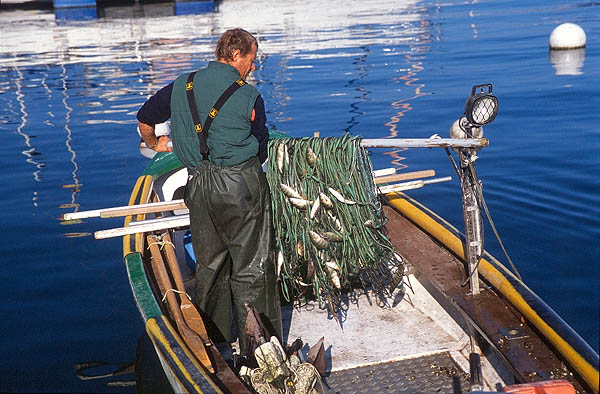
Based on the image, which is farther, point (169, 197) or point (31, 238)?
point (31, 238)

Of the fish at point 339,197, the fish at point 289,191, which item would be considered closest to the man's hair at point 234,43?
the fish at point 289,191

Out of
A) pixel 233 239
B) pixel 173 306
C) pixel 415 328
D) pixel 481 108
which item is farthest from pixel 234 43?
pixel 415 328

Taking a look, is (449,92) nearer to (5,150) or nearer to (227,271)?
(5,150)

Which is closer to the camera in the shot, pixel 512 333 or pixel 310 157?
pixel 512 333

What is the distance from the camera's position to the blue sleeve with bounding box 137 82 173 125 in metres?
5.12

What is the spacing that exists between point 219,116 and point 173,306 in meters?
1.76

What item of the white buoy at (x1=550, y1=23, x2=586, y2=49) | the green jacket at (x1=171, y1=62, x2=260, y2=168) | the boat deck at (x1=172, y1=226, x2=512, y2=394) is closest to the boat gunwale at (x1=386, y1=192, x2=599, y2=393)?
the boat deck at (x1=172, y1=226, x2=512, y2=394)

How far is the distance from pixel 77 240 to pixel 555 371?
7787 mm

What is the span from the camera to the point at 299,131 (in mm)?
16516

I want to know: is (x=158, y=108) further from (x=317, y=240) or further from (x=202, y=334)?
(x=202, y=334)

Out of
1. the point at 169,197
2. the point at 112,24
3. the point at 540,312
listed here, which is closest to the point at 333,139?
the point at 540,312

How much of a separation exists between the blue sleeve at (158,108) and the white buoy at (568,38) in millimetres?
23266

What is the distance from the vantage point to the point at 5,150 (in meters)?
16.2

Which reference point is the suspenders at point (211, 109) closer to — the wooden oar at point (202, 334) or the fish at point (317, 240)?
the fish at point (317, 240)
